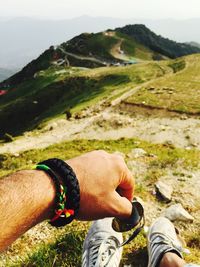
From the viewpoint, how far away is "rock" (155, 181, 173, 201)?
34.4 ft

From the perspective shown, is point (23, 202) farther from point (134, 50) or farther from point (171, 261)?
point (134, 50)

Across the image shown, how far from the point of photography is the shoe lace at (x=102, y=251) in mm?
4910

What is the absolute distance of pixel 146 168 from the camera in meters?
14.1

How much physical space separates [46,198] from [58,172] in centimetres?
23

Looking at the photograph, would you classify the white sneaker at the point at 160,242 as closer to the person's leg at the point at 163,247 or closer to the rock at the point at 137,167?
the person's leg at the point at 163,247

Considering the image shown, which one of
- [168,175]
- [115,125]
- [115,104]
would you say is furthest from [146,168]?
[115,104]

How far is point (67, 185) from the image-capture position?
8.16 ft

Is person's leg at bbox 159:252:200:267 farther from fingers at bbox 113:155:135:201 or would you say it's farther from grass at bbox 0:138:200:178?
grass at bbox 0:138:200:178

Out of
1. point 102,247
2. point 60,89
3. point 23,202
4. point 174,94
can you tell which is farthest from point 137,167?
point 60,89

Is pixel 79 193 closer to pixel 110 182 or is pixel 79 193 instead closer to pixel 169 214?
pixel 110 182

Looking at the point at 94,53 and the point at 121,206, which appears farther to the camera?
the point at 94,53

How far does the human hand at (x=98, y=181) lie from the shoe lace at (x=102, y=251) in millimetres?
2105

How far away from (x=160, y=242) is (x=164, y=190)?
17.2 feet

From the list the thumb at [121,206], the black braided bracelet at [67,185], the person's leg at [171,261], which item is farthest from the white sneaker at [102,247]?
the black braided bracelet at [67,185]
